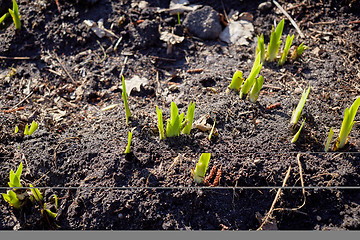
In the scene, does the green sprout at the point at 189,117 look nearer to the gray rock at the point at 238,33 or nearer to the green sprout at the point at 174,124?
the green sprout at the point at 174,124

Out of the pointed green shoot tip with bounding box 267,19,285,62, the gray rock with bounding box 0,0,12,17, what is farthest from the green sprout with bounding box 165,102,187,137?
the gray rock with bounding box 0,0,12,17

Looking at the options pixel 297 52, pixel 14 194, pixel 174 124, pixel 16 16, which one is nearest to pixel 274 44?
pixel 297 52

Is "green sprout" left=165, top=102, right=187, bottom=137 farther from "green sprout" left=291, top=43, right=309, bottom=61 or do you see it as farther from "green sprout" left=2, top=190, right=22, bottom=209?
"green sprout" left=291, top=43, right=309, bottom=61

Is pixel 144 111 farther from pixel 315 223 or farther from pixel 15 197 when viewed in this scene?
pixel 315 223

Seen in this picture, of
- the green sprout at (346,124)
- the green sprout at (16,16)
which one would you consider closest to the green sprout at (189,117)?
the green sprout at (346,124)

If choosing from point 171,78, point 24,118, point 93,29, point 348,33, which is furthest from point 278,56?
point 24,118

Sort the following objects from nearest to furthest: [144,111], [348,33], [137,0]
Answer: [144,111] → [348,33] → [137,0]

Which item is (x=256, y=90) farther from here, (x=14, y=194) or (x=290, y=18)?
(x=14, y=194)
